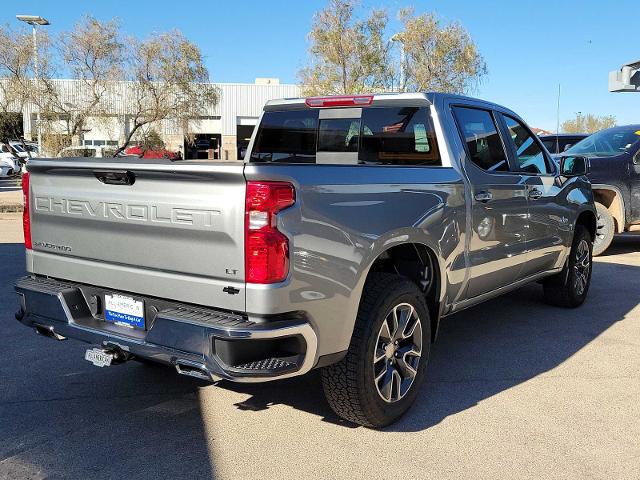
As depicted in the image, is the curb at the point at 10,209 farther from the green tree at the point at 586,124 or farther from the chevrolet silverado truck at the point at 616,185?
the green tree at the point at 586,124

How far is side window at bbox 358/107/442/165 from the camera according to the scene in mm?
4523

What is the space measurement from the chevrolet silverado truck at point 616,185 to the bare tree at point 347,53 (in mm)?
12797

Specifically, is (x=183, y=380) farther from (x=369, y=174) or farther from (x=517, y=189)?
(x=517, y=189)

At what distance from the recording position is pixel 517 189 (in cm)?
509

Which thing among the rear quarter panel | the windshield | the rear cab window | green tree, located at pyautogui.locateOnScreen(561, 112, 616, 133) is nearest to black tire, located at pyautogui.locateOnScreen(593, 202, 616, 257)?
the windshield

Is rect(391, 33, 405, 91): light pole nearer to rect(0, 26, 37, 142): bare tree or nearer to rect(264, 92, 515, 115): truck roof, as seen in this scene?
rect(0, 26, 37, 142): bare tree

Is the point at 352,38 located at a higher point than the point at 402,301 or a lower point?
higher

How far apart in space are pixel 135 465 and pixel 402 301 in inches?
67.2

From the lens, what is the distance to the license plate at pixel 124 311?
3348mm

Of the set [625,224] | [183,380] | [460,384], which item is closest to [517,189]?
[460,384]

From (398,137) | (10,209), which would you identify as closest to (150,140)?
(10,209)

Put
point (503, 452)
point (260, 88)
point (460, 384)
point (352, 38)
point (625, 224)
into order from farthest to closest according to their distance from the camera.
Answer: point (260, 88) → point (352, 38) → point (625, 224) → point (460, 384) → point (503, 452)

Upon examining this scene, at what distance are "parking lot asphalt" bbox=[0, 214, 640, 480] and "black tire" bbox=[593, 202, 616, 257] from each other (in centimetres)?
475

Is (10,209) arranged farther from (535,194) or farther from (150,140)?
(535,194)
